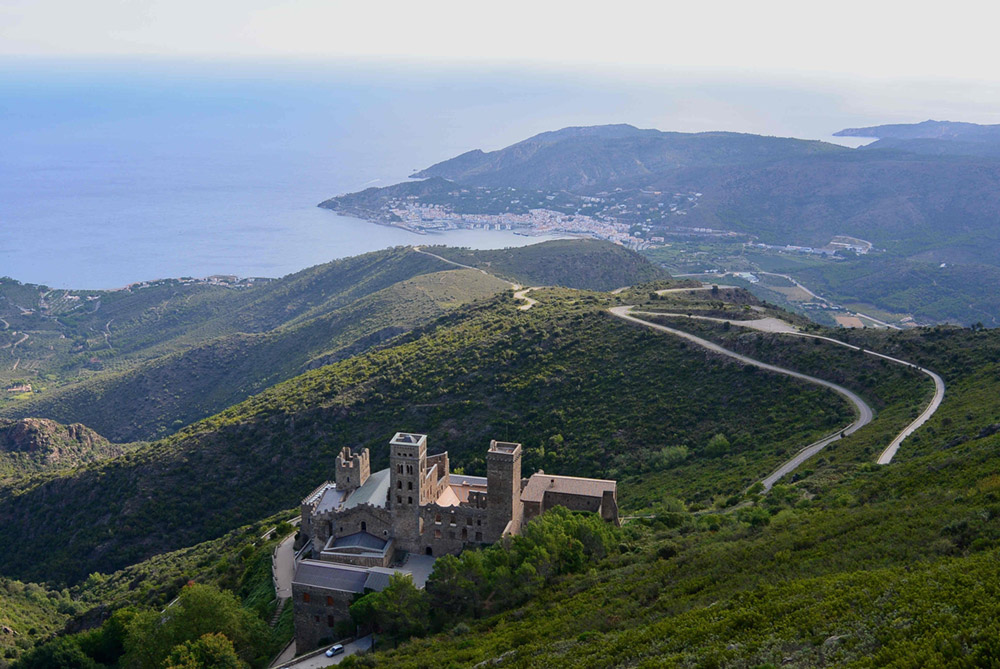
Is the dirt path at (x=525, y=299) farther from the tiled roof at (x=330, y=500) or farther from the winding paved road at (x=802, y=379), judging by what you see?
the tiled roof at (x=330, y=500)

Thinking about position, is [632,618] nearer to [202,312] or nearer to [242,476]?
[242,476]

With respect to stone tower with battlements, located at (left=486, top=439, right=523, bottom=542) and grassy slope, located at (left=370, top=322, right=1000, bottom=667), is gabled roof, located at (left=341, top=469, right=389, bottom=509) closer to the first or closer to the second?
stone tower with battlements, located at (left=486, top=439, right=523, bottom=542)

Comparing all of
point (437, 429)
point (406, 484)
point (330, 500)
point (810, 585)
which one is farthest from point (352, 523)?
point (810, 585)

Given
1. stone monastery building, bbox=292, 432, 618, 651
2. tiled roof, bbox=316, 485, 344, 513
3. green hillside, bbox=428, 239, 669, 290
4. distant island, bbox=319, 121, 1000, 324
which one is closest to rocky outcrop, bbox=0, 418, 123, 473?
tiled roof, bbox=316, 485, 344, 513

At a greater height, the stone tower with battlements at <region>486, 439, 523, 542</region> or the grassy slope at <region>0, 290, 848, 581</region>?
the stone tower with battlements at <region>486, 439, 523, 542</region>

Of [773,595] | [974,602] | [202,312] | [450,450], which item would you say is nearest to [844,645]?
[974,602]

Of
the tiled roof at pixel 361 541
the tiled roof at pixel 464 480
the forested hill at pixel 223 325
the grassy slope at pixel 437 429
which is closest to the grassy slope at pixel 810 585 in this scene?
the tiled roof at pixel 361 541
